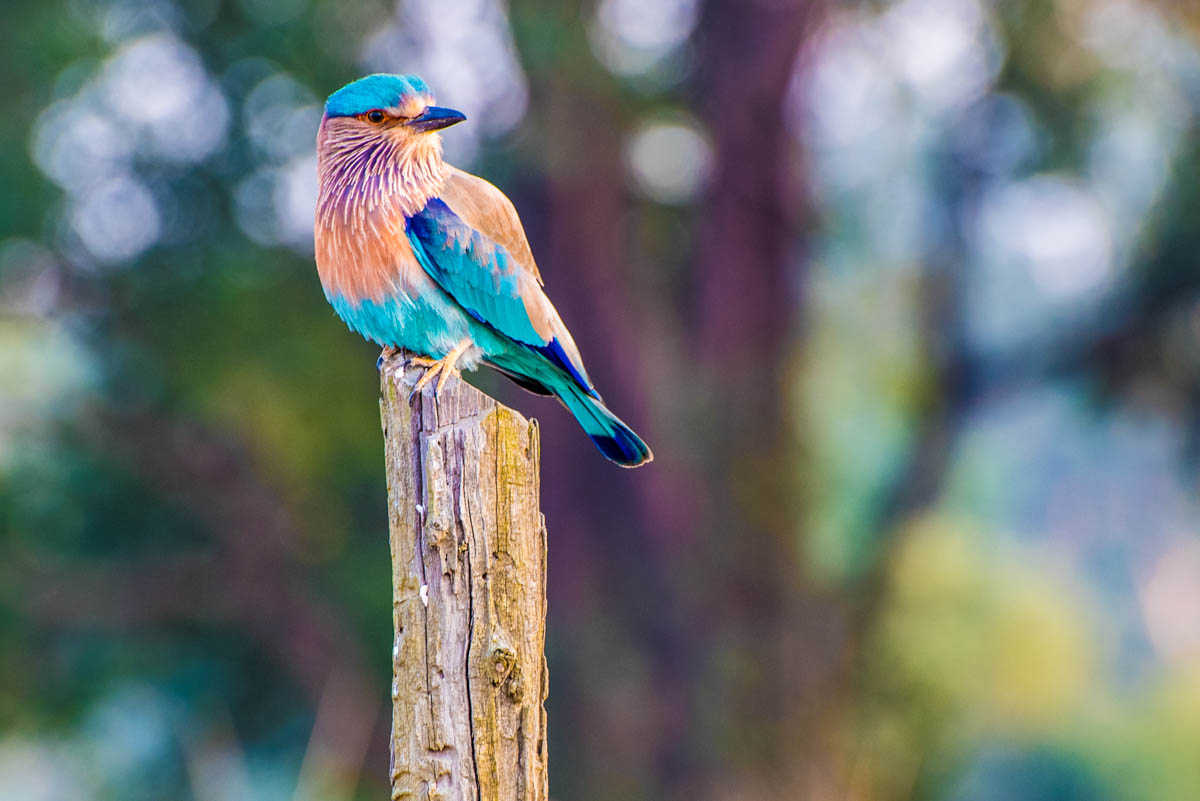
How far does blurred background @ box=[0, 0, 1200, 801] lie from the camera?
8.78 meters

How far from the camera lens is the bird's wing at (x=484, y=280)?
3539 mm

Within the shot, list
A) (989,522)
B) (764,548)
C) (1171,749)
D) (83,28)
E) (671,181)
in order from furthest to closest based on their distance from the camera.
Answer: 1. (989,522)
2. (1171,749)
3. (671,181)
4. (764,548)
5. (83,28)

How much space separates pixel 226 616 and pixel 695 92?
A: 202 inches

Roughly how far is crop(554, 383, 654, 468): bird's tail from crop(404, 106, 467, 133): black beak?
76 centimetres

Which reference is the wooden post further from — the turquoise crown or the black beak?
the turquoise crown

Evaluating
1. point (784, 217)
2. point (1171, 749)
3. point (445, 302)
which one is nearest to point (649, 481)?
point (784, 217)

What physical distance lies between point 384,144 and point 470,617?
4.78 ft

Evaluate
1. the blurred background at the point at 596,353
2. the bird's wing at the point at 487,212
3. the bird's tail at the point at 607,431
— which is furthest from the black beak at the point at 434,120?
the blurred background at the point at 596,353

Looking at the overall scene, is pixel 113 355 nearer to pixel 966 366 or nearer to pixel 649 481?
pixel 649 481

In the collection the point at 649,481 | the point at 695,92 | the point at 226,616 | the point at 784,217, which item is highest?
the point at 695,92

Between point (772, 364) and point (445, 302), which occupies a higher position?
point (772, 364)

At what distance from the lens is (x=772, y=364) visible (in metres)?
9.24

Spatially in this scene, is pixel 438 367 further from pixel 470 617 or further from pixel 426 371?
pixel 470 617

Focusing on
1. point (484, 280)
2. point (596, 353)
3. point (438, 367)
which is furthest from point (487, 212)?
point (596, 353)
